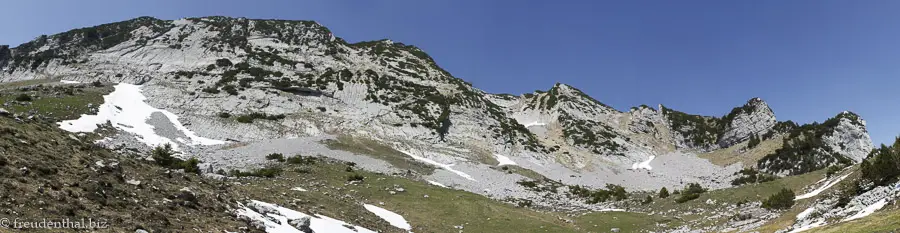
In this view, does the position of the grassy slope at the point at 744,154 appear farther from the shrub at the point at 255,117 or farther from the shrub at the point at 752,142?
the shrub at the point at 255,117

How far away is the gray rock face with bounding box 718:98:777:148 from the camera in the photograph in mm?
122250

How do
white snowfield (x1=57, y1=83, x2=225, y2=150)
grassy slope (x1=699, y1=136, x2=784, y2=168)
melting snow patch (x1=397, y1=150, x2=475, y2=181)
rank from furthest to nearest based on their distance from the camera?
grassy slope (x1=699, y1=136, x2=784, y2=168) → melting snow patch (x1=397, y1=150, x2=475, y2=181) → white snowfield (x1=57, y1=83, x2=225, y2=150)

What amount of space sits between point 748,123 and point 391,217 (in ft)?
417

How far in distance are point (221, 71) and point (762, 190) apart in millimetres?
103273

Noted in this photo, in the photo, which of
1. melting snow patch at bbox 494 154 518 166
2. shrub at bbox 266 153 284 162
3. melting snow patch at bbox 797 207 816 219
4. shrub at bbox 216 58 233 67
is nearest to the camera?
melting snow patch at bbox 797 207 816 219

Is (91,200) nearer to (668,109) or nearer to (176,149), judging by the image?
(176,149)

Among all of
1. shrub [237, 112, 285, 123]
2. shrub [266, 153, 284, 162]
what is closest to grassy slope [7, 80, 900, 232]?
shrub [266, 153, 284, 162]

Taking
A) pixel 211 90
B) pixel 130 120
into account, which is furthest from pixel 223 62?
pixel 130 120

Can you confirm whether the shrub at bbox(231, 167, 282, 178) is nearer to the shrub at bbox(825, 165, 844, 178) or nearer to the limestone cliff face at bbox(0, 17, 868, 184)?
the limestone cliff face at bbox(0, 17, 868, 184)

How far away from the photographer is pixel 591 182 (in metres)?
82.5

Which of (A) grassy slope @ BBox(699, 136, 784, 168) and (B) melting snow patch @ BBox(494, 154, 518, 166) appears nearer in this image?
(B) melting snow patch @ BBox(494, 154, 518, 166)

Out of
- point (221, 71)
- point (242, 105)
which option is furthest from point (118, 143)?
point (221, 71)

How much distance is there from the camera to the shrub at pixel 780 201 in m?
32.5

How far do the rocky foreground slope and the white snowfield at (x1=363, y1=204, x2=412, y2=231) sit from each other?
18498 mm
